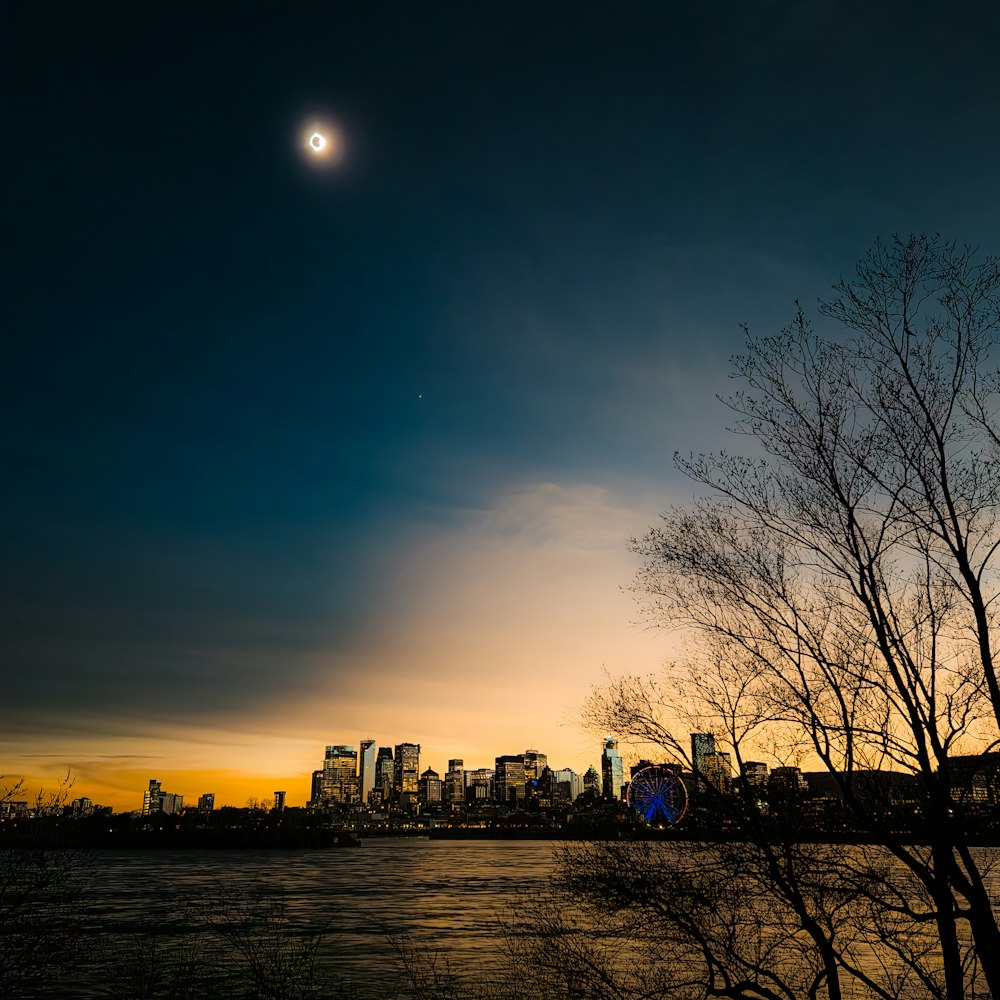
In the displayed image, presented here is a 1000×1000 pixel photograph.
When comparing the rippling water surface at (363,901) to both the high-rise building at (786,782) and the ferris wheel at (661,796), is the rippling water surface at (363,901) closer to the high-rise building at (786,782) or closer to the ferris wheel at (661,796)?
the ferris wheel at (661,796)

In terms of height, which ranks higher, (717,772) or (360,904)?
(717,772)

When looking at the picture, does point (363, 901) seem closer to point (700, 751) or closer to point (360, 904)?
point (360, 904)

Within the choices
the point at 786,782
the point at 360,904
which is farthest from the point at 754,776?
the point at 360,904

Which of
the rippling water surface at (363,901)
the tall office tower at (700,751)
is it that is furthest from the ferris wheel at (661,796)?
the rippling water surface at (363,901)

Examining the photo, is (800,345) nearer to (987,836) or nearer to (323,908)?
(987,836)

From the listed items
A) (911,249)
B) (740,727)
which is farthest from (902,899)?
(911,249)
